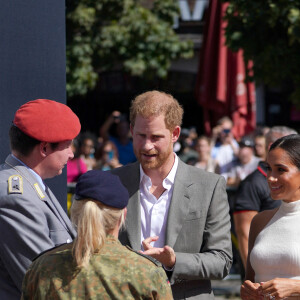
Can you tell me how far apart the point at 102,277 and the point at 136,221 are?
1.07m

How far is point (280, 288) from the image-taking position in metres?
3.46

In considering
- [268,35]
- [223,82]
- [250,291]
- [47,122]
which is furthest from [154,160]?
[223,82]

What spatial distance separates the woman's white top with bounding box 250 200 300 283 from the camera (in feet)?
11.7

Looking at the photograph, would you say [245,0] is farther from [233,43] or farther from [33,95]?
[33,95]

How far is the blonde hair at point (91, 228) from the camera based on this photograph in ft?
8.26

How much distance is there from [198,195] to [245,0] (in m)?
5.00

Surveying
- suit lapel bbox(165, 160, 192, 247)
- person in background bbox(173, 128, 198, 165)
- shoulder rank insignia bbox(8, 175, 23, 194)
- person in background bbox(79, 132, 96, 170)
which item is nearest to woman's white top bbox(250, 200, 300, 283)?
suit lapel bbox(165, 160, 192, 247)

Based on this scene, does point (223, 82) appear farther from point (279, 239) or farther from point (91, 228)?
point (91, 228)

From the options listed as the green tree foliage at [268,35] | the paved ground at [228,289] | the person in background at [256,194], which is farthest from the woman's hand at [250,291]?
the green tree foliage at [268,35]

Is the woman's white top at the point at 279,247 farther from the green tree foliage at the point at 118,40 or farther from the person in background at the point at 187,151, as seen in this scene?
the green tree foliage at the point at 118,40

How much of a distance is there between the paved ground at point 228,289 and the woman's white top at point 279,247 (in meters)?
4.76

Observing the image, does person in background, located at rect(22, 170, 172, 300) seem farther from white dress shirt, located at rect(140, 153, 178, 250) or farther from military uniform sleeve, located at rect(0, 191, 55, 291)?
white dress shirt, located at rect(140, 153, 178, 250)

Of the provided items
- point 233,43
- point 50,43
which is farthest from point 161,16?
point 50,43

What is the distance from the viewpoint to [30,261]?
2.92 m
